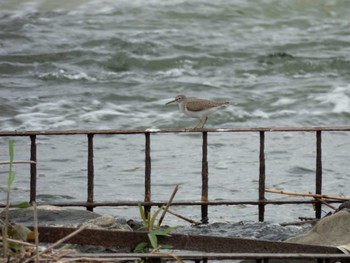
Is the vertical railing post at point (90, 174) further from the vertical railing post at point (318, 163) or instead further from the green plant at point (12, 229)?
the green plant at point (12, 229)

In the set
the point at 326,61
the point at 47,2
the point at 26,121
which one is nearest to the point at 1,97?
the point at 26,121

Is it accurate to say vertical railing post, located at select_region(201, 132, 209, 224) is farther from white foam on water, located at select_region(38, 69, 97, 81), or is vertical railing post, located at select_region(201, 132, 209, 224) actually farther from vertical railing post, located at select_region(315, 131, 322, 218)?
white foam on water, located at select_region(38, 69, 97, 81)

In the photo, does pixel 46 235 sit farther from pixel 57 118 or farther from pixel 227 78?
pixel 227 78

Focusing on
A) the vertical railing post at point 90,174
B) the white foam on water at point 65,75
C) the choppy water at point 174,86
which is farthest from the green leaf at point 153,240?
the white foam on water at point 65,75

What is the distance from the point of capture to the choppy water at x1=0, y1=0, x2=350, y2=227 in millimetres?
8578

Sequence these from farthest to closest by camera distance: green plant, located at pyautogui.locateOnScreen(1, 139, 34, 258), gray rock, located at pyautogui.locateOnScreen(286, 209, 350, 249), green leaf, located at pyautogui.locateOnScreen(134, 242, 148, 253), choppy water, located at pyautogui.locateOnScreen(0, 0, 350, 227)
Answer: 1. choppy water, located at pyautogui.locateOnScreen(0, 0, 350, 227)
2. gray rock, located at pyautogui.locateOnScreen(286, 209, 350, 249)
3. green leaf, located at pyautogui.locateOnScreen(134, 242, 148, 253)
4. green plant, located at pyautogui.locateOnScreen(1, 139, 34, 258)

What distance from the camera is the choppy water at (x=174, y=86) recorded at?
8578 mm

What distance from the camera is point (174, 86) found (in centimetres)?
1352

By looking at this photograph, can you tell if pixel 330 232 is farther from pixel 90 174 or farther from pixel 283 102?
pixel 283 102

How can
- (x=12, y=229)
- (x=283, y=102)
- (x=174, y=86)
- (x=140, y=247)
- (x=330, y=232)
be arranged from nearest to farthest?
(x=12, y=229)
(x=140, y=247)
(x=330, y=232)
(x=283, y=102)
(x=174, y=86)

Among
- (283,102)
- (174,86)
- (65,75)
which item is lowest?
(283,102)

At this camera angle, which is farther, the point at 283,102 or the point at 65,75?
the point at 65,75

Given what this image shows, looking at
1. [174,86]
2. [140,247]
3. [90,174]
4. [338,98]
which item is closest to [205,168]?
[90,174]

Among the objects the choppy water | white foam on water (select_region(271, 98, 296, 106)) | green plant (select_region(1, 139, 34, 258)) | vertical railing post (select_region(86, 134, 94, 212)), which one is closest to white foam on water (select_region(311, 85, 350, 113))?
the choppy water
